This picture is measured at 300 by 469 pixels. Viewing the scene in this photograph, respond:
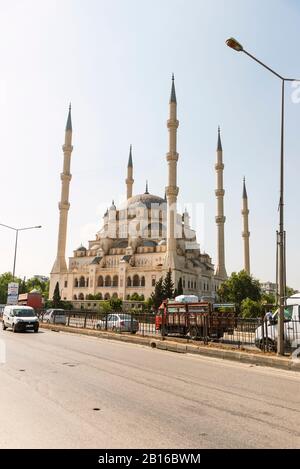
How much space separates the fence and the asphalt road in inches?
115

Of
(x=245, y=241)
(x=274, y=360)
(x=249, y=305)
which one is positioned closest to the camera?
(x=274, y=360)

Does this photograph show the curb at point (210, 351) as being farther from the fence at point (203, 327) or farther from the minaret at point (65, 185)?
the minaret at point (65, 185)

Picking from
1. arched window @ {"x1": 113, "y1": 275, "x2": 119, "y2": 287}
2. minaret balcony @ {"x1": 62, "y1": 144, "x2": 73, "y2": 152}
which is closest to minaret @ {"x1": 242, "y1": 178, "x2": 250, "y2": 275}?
arched window @ {"x1": 113, "y1": 275, "x2": 119, "y2": 287}

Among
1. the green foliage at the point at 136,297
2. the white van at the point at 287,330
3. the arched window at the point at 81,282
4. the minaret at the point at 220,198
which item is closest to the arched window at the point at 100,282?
the arched window at the point at 81,282

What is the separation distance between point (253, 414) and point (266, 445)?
142 centimetres

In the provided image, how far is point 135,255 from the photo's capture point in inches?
3238

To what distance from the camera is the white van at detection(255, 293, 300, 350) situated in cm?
1316

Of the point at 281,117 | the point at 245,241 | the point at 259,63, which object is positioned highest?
the point at 245,241

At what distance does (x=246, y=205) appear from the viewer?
85.0 meters

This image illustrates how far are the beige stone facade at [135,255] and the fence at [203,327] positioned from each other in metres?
39.0

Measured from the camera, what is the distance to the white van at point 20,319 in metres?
22.1
